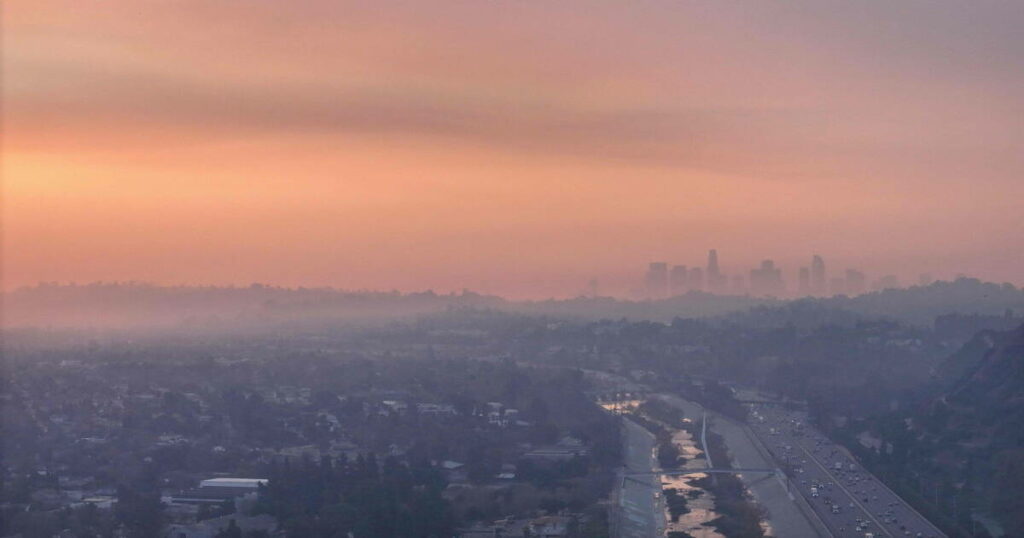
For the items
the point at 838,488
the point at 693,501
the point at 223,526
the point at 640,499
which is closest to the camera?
the point at 223,526

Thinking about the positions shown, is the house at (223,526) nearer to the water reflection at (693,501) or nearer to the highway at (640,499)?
the highway at (640,499)

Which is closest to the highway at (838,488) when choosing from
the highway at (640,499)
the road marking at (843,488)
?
the road marking at (843,488)

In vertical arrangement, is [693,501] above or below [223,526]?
above

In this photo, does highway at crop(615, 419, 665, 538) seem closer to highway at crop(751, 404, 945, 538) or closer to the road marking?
highway at crop(751, 404, 945, 538)

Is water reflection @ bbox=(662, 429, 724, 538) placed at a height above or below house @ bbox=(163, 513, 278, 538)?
above

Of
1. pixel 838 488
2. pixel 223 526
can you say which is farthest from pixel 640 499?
pixel 223 526

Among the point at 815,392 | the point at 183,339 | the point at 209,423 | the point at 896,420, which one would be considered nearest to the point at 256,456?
the point at 209,423

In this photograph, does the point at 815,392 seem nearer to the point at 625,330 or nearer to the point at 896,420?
the point at 896,420

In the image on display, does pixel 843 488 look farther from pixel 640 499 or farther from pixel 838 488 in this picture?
pixel 640 499

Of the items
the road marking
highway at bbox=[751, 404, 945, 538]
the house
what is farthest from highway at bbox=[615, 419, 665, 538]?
the house
